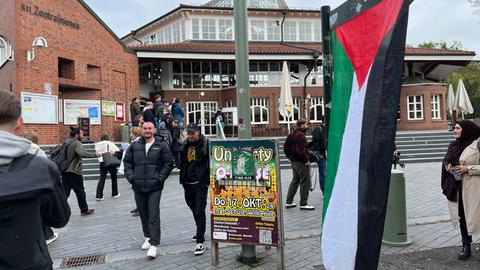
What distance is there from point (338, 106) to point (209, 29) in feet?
94.4

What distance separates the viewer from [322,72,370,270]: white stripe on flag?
2736 millimetres

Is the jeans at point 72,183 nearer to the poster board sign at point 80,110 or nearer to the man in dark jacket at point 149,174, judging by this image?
the man in dark jacket at point 149,174

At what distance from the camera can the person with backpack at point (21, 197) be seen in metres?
1.91

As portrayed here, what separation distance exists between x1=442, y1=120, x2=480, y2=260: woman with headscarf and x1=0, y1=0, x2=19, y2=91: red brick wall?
1583cm

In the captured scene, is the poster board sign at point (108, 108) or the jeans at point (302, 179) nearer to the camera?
the jeans at point (302, 179)

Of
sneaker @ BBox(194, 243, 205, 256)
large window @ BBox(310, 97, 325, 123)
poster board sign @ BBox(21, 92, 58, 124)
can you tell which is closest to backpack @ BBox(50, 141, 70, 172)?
sneaker @ BBox(194, 243, 205, 256)

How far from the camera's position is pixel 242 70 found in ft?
16.2

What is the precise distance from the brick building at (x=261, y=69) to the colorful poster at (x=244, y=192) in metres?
21.3

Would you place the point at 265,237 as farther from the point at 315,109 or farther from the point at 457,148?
the point at 315,109

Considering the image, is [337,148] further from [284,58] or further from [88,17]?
[284,58]

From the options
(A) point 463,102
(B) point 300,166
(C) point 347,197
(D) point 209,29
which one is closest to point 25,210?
(C) point 347,197

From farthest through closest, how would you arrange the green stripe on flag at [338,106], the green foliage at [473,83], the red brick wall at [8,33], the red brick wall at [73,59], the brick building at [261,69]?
the green foliage at [473,83] → the brick building at [261,69] → the red brick wall at [73,59] → the red brick wall at [8,33] → the green stripe on flag at [338,106]

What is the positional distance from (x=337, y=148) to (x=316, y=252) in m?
2.65

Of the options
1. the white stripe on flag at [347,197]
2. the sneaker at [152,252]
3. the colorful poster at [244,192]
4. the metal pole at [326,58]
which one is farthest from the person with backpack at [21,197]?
the sneaker at [152,252]
